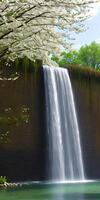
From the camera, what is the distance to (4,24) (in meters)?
9.59

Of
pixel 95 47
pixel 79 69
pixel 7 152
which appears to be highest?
pixel 95 47

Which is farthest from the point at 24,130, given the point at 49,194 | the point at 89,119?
the point at 49,194

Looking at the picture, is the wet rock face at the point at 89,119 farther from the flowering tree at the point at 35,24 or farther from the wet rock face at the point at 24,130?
the flowering tree at the point at 35,24

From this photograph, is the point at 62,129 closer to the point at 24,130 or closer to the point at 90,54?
the point at 24,130

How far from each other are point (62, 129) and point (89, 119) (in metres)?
3.79

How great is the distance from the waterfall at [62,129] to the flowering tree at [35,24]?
2067cm

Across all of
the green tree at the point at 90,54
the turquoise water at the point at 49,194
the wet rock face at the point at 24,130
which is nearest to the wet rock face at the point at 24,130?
the wet rock face at the point at 24,130

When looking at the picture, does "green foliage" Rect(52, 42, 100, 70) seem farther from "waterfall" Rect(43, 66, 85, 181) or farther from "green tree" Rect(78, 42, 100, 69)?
"waterfall" Rect(43, 66, 85, 181)

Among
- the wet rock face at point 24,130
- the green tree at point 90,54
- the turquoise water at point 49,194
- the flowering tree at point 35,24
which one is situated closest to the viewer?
the flowering tree at point 35,24

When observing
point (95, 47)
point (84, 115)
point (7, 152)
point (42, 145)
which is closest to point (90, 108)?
point (84, 115)

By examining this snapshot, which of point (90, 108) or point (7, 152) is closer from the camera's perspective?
point (7, 152)

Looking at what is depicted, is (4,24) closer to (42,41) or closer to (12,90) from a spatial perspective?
(42,41)

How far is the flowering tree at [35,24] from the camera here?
9.42 meters

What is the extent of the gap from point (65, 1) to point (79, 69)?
26292 mm
